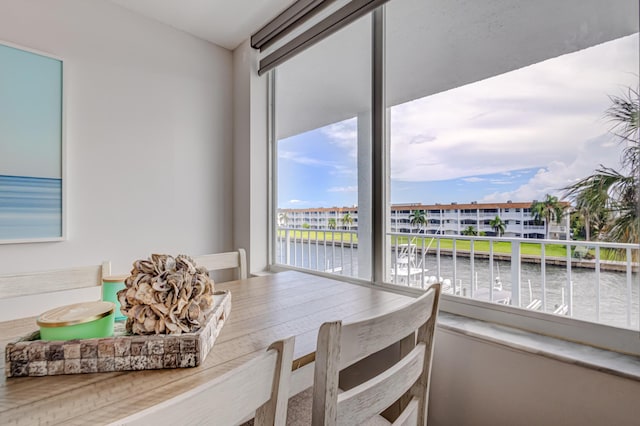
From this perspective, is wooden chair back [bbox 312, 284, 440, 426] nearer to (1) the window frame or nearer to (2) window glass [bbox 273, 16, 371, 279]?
(1) the window frame

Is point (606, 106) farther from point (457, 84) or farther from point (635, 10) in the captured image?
point (457, 84)

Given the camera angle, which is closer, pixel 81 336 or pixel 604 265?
pixel 81 336

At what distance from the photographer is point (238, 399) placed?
0.43 m

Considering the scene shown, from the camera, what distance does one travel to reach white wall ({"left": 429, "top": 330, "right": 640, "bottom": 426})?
37.1 inches

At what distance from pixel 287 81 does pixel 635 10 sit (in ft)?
6.69

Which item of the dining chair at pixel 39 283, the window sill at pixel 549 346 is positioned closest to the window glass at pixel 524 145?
the window sill at pixel 549 346

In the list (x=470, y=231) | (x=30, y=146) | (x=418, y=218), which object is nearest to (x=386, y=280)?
(x=418, y=218)

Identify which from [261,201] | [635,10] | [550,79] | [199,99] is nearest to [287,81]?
[199,99]

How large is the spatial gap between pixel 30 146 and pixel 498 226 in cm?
247

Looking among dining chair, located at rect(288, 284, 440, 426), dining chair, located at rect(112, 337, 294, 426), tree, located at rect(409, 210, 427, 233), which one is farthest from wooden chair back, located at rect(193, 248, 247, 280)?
Result: dining chair, located at rect(112, 337, 294, 426)

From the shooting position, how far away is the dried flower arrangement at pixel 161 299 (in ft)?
2.46

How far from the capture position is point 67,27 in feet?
6.12

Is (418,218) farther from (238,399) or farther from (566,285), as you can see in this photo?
(238,399)

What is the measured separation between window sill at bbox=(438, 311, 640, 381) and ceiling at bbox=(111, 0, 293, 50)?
214cm
